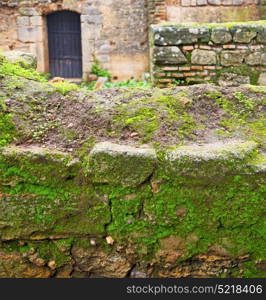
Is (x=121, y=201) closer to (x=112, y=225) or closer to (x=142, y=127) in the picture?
(x=112, y=225)

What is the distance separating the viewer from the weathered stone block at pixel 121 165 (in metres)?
1.82

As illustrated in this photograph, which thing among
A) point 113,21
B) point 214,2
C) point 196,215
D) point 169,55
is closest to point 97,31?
point 113,21

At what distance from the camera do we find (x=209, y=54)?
15.1 ft

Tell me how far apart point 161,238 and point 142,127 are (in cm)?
66

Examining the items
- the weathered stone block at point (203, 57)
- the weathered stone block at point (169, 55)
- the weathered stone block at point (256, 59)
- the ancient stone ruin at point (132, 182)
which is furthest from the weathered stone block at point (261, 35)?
the ancient stone ruin at point (132, 182)

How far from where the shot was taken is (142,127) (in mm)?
2098

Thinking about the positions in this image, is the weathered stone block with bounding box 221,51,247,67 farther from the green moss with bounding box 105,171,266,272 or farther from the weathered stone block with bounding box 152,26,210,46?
the green moss with bounding box 105,171,266,272

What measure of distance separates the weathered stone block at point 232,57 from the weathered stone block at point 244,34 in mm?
155

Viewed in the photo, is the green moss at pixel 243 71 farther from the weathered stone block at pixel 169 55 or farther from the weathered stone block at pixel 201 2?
the weathered stone block at pixel 201 2

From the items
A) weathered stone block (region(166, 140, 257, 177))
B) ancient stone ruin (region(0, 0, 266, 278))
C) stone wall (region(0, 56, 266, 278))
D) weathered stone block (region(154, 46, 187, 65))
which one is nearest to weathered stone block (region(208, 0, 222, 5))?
weathered stone block (region(154, 46, 187, 65))

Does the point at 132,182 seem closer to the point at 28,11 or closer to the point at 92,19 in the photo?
the point at 92,19

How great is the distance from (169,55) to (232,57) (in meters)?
0.88

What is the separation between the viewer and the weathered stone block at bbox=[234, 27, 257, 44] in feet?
14.9

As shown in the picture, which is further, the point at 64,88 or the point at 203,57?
the point at 203,57
